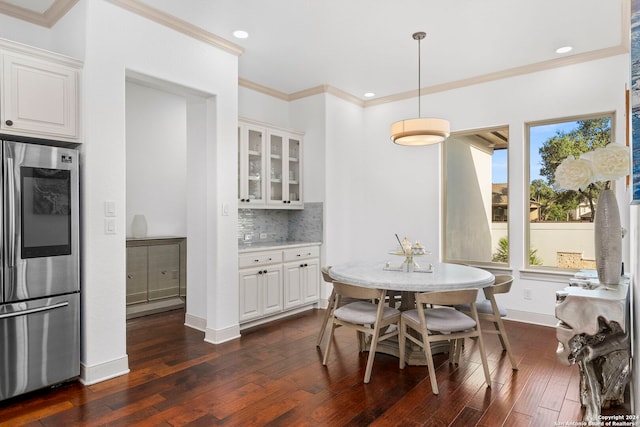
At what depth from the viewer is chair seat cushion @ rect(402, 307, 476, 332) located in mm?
2736

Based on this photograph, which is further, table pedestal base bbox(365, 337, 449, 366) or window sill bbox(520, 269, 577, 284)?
window sill bbox(520, 269, 577, 284)

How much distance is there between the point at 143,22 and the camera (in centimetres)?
313

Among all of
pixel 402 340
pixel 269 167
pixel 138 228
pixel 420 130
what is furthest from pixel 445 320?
pixel 138 228

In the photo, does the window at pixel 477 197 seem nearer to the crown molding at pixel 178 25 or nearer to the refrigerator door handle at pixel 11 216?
the crown molding at pixel 178 25

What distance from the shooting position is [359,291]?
289cm

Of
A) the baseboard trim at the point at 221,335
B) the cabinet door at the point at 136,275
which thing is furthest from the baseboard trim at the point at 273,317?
the cabinet door at the point at 136,275

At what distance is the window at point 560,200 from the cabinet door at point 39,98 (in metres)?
4.49

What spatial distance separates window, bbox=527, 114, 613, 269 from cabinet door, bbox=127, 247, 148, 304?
4.53 meters

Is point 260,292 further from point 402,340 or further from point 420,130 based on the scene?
point 420,130

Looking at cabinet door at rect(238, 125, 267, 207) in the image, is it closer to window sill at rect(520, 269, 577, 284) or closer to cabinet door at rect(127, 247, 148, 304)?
cabinet door at rect(127, 247, 148, 304)

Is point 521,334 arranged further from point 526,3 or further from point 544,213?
point 526,3

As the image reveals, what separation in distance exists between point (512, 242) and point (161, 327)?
4036mm

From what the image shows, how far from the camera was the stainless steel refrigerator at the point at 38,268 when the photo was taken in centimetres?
247

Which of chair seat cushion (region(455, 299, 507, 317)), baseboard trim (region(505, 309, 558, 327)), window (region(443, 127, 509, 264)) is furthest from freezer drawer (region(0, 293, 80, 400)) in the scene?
baseboard trim (region(505, 309, 558, 327))
